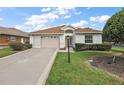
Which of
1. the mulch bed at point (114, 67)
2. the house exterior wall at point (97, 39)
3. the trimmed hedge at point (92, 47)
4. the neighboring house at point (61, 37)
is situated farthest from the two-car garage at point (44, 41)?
the mulch bed at point (114, 67)

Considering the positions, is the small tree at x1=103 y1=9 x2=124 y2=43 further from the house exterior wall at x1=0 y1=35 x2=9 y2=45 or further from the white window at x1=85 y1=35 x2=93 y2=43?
the house exterior wall at x1=0 y1=35 x2=9 y2=45

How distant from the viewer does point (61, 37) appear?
30.1 metres

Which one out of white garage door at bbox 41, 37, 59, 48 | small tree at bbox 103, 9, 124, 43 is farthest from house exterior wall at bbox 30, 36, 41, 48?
small tree at bbox 103, 9, 124, 43

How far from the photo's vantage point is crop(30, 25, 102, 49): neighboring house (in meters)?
29.2

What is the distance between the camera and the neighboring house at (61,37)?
29.2 metres

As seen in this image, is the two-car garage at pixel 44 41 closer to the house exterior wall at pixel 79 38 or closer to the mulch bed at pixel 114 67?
the house exterior wall at pixel 79 38

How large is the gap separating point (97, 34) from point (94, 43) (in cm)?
156

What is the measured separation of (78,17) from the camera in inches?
1591

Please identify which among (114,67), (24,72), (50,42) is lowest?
(114,67)

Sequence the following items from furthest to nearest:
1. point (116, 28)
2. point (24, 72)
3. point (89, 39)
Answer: point (89, 39)
point (116, 28)
point (24, 72)

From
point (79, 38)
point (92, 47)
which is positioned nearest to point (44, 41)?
point (79, 38)

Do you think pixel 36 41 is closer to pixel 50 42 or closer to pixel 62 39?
pixel 50 42

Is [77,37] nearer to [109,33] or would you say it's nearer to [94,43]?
[94,43]
